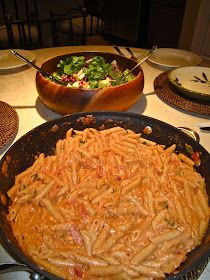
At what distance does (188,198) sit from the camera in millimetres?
1101

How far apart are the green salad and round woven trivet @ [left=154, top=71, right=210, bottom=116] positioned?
27cm

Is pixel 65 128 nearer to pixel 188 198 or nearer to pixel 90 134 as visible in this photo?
pixel 90 134

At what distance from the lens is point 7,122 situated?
4.95 ft

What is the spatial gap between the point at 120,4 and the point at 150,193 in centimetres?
555

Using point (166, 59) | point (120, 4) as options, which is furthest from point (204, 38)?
point (166, 59)

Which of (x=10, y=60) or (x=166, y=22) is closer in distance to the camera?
(x=10, y=60)

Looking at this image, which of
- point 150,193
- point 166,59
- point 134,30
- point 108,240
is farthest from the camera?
point 134,30

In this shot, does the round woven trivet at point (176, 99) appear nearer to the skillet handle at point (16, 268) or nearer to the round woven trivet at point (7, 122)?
the round woven trivet at point (7, 122)

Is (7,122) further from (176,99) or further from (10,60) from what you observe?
(176,99)

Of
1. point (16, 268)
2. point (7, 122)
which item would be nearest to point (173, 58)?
point (7, 122)

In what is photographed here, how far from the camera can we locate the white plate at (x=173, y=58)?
2.19 metres

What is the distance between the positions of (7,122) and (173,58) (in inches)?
57.7

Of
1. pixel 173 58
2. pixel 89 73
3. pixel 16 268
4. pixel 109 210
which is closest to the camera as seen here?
pixel 16 268

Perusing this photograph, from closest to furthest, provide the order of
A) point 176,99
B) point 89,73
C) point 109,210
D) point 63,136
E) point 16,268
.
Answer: point 16,268, point 109,210, point 63,136, point 89,73, point 176,99
